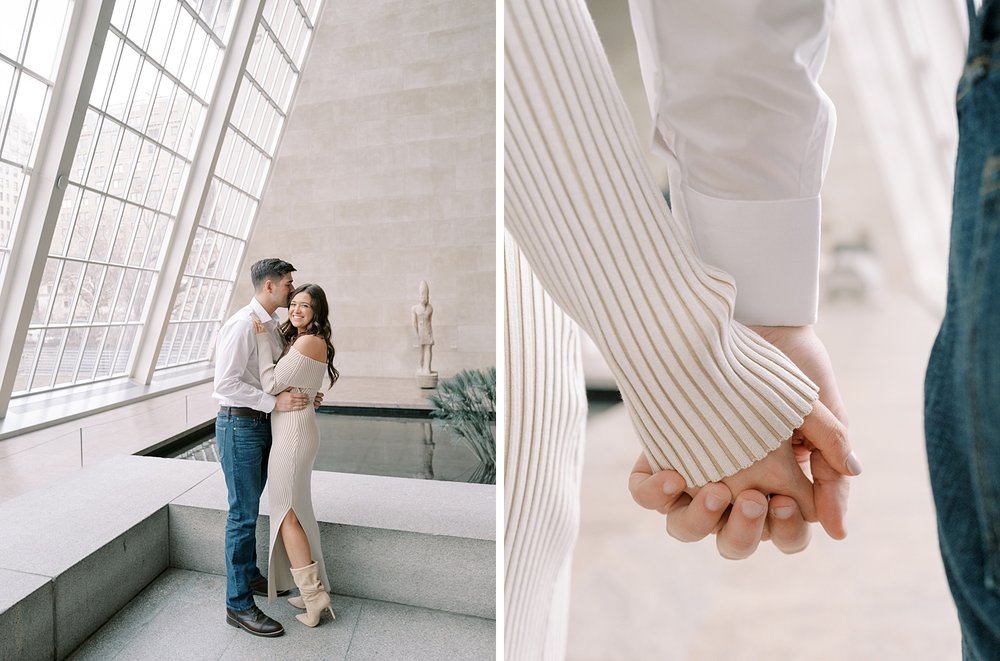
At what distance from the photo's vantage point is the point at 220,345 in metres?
1.35

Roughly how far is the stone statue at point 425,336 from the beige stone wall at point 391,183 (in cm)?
10

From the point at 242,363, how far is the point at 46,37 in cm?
199

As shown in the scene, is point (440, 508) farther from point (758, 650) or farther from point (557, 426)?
point (557, 426)

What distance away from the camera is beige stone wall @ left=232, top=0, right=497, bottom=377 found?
4.47 m

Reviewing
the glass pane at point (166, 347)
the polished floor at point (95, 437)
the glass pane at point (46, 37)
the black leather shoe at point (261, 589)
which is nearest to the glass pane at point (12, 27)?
the glass pane at point (46, 37)

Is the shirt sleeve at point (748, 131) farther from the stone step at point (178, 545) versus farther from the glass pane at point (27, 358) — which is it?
the glass pane at point (27, 358)

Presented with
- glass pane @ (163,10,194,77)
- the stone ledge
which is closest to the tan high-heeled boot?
the stone ledge

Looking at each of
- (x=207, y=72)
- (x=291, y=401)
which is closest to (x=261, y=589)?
(x=291, y=401)

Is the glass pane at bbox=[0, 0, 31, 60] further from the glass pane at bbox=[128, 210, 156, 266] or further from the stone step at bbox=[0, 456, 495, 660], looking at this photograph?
the stone step at bbox=[0, 456, 495, 660]

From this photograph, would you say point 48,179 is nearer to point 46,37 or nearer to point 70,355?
point 46,37

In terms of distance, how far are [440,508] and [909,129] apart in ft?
5.05

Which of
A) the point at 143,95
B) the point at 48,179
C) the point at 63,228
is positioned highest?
the point at 143,95

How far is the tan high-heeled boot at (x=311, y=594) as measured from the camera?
53.8 inches

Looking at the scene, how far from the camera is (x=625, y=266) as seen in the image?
28 centimetres
